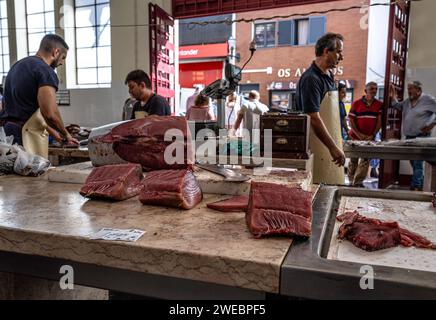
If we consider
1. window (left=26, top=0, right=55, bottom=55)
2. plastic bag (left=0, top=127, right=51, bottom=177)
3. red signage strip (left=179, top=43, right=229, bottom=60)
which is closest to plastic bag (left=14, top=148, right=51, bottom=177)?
plastic bag (left=0, top=127, right=51, bottom=177)

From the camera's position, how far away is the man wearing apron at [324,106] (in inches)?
116

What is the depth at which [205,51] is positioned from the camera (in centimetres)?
1395

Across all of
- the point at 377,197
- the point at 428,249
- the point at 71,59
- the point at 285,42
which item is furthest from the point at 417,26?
the point at 285,42

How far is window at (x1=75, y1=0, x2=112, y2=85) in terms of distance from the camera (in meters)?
7.50

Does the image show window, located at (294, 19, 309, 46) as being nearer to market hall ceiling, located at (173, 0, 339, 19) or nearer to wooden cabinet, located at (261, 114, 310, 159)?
market hall ceiling, located at (173, 0, 339, 19)

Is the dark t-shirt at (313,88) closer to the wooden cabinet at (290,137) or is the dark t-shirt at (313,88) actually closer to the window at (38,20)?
the wooden cabinet at (290,137)

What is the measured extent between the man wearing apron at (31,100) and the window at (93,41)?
4570mm

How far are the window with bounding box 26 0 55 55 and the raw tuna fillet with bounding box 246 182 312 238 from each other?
27.3 ft

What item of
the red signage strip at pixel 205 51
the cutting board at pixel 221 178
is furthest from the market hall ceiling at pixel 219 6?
the red signage strip at pixel 205 51

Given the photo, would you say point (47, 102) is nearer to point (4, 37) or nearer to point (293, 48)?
point (4, 37)

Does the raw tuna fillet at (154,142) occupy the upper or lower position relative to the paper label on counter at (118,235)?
upper

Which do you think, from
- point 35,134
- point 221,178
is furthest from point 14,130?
point 221,178

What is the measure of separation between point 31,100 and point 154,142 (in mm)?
2100

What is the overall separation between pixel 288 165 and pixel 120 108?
5460 mm
